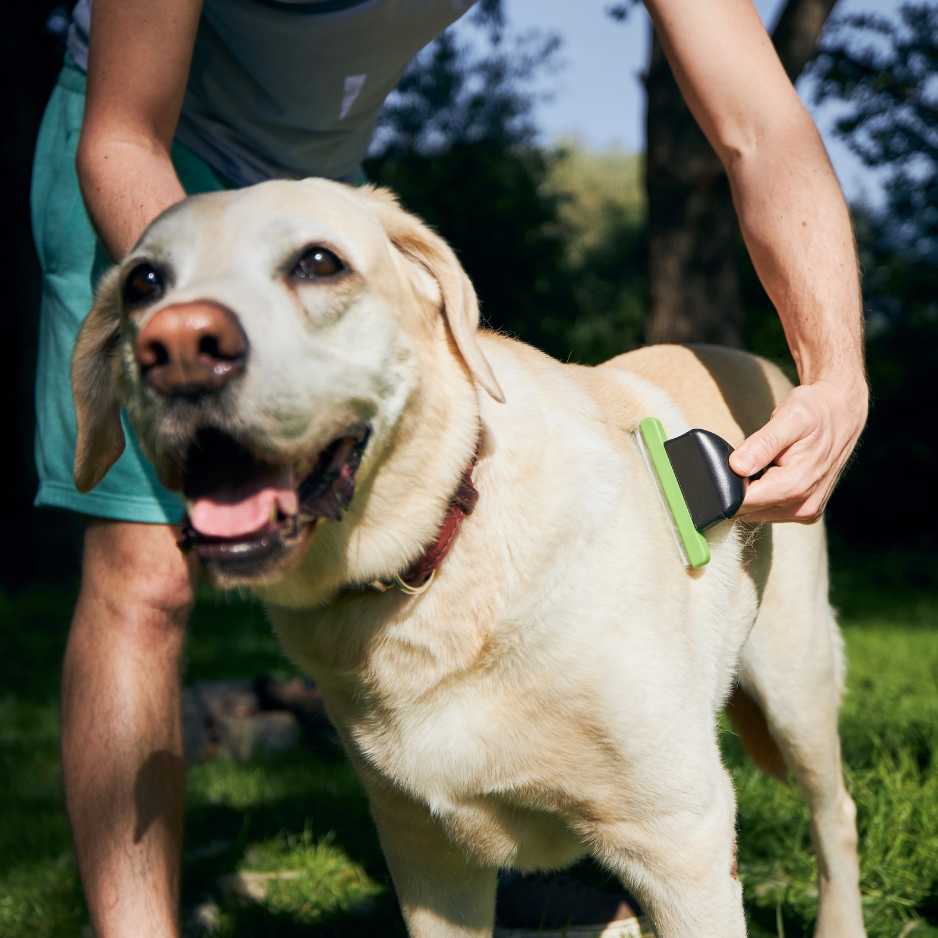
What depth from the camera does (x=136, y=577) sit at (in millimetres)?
2494

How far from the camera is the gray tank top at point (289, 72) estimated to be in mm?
2461

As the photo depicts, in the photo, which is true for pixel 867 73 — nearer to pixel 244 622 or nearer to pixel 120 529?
pixel 244 622

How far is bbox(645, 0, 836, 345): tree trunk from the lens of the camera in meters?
7.07

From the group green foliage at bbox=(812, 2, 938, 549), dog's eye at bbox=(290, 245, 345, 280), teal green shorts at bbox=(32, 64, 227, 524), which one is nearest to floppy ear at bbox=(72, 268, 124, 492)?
teal green shorts at bbox=(32, 64, 227, 524)

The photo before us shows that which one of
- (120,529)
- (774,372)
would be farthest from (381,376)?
(774,372)

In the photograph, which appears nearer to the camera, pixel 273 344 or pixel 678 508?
pixel 273 344

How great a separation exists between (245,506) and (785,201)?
1.29 meters

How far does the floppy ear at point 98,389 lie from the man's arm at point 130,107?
0.12m

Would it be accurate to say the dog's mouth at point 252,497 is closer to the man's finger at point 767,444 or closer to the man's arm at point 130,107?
the man's arm at point 130,107

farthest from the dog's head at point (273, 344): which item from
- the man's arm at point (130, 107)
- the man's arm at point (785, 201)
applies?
the man's arm at point (785, 201)

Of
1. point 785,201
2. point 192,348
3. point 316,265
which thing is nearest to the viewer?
point 192,348

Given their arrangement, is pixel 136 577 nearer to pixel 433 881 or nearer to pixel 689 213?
pixel 433 881

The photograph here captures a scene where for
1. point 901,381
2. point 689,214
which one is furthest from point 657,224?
point 901,381

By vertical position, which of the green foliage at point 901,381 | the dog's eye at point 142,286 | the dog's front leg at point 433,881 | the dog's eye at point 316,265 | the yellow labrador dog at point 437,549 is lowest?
the green foliage at point 901,381
